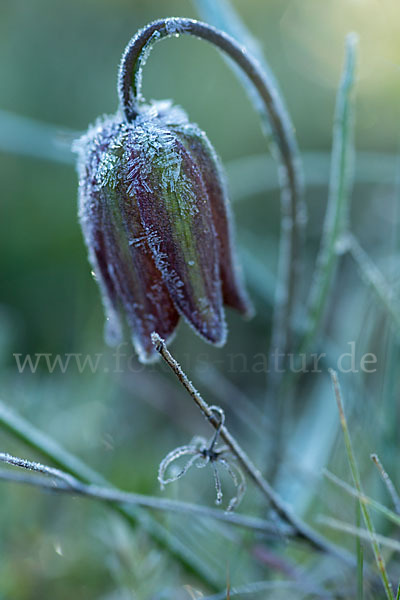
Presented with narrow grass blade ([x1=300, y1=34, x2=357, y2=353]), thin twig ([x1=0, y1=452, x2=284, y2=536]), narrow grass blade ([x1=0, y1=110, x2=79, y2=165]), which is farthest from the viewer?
narrow grass blade ([x1=0, y1=110, x2=79, y2=165])

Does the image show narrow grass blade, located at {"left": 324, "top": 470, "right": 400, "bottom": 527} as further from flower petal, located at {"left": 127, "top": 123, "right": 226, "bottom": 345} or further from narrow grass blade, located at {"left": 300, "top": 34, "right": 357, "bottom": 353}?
narrow grass blade, located at {"left": 300, "top": 34, "right": 357, "bottom": 353}

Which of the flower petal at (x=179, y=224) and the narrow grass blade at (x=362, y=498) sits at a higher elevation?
the flower petal at (x=179, y=224)

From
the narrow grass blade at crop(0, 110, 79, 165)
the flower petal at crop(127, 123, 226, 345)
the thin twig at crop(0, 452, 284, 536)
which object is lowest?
the thin twig at crop(0, 452, 284, 536)

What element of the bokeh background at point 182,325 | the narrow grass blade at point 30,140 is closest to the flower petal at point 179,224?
the bokeh background at point 182,325

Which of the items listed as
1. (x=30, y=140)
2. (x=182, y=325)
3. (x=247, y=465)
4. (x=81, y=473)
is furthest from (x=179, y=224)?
(x=182, y=325)

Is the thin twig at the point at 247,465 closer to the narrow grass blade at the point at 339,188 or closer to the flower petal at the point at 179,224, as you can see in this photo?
the flower petal at the point at 179,224

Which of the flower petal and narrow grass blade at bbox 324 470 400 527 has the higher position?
the flower petal

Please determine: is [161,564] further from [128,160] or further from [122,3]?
[122,3]

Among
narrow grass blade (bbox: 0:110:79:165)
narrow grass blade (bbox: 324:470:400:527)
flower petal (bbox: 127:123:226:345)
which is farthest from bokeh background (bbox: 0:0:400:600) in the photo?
flower petal (bbox: 127:123:226:345)
